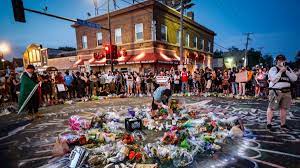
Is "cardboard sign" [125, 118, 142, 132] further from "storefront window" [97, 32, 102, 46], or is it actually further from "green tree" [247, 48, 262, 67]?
"green tree" [247, 48, 262, 67]

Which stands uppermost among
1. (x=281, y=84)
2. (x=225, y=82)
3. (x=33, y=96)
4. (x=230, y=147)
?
(x=281, y=84)

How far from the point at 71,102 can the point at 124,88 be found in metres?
5.01

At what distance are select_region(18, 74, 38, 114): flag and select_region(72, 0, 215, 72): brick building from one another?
9.84 m

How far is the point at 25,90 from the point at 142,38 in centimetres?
1513

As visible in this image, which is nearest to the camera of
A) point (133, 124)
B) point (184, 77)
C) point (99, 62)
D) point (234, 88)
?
point (133, 124)

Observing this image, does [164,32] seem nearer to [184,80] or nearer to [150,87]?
[150,87]

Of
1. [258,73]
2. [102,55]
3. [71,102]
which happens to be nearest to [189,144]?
[71,102]

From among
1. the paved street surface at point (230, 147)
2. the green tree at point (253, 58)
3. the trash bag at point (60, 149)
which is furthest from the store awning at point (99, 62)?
the green tree at point (253, 58)

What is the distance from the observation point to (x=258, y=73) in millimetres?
12445

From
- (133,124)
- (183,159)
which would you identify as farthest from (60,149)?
(183,159)

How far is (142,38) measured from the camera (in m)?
21.0

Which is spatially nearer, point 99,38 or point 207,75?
point 207,75

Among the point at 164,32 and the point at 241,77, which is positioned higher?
the point at 164,32

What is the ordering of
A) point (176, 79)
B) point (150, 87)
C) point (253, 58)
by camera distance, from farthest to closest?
point (253, 58)
point (150, 87)
point (176, 79)
